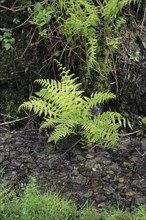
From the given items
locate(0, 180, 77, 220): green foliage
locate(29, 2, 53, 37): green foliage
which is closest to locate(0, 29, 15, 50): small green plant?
locate(29, 2, 53, 37): green foliage

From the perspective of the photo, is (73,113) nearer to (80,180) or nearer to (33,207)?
(80,180)

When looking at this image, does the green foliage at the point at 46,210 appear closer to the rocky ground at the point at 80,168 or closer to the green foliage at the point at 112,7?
the rocky ground at the point at 80,168

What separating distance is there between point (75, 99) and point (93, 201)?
99 centimetres

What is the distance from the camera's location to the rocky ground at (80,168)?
3.55m

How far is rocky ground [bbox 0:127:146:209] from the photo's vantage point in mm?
3555

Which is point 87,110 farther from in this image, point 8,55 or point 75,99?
point 8,55

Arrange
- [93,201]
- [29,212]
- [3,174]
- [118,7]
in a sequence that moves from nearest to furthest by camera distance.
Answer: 1. [29,212]
2. [93,201]
3. [3,174]
4. [118,7]

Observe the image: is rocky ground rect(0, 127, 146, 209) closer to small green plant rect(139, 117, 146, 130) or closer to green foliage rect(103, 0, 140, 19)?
small green plant rect(139, 117, 146, 130)

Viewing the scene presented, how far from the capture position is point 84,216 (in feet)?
10.7

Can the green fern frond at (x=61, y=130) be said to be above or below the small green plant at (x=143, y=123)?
above

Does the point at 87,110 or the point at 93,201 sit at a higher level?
the point at 87,110

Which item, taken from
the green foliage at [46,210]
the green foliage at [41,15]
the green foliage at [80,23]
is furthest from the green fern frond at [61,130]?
the green foliage at [41,15]

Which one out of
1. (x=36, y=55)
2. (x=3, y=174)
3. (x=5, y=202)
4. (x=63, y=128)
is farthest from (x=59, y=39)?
(x=5, y=202)

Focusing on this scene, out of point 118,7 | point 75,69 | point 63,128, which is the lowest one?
point 63,128
